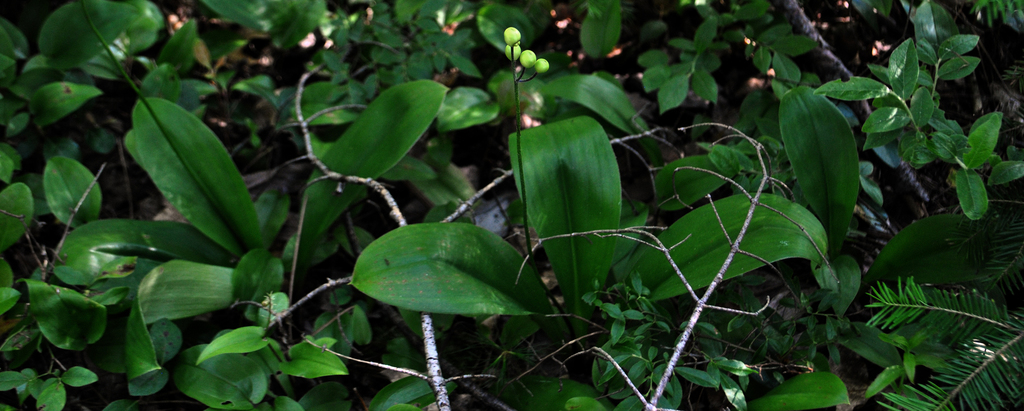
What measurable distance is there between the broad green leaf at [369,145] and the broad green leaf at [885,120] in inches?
45.4

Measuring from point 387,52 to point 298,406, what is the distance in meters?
1.40

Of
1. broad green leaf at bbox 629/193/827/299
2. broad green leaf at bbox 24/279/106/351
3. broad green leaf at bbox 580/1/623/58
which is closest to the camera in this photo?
broad green leaf at bbox 629/193/827/299

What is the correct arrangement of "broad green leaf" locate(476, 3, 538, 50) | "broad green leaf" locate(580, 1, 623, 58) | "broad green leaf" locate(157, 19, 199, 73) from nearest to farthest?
"broad green leaf" locate(580, 1, 623, 58) < "broad green leaf" locate(476, 3, 538, 50) < "broad green leaf" locate(157, 19, 199, 73)

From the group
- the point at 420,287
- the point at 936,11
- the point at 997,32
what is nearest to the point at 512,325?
the point at 420,287

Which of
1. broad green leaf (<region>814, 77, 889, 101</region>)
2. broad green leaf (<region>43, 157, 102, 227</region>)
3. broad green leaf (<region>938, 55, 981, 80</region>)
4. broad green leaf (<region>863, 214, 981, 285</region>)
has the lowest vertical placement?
broad green leaf (<region>43, 157, 102, 227</region>)

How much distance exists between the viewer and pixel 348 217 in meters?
1.87

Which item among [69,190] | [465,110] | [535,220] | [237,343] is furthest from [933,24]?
[69,190]

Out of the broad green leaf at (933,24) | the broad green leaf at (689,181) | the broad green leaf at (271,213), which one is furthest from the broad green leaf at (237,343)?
the broad green leaf at (933,24)

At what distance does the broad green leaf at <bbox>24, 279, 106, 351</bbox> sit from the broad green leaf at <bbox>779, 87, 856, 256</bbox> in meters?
1.87

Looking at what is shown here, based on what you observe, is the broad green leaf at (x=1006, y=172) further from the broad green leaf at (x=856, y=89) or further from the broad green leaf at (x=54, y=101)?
the broad green leaf at (x=54, y=101)

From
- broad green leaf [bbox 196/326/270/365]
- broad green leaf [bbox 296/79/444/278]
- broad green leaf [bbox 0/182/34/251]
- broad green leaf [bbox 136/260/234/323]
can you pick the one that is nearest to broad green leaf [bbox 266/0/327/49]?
broad green leaf [bbox 296/79/444/278]

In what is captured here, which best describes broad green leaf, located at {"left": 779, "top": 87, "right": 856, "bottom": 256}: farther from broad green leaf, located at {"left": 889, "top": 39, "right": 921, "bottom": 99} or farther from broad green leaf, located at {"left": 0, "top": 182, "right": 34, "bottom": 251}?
broad green leaf, located at {"left": 0, "top": 182, "right": 34, "bottom": 251}

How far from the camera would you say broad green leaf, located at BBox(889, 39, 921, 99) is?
3.89ft

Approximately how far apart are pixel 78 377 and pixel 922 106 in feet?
6.95
